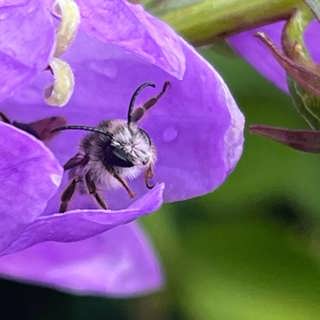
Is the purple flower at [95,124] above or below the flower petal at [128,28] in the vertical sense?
below

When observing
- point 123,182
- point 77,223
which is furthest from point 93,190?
point 77,223

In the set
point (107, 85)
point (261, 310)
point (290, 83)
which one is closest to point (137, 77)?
point (107, 85)

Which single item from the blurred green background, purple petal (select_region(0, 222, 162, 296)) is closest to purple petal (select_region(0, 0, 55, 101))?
purple petal (select_region(0, 222, 162, 296))

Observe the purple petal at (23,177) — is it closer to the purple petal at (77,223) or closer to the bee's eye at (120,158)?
the purple petal at (77,223)

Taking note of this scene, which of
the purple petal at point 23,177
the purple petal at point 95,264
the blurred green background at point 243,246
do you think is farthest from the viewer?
the blurred green background at point 243,246

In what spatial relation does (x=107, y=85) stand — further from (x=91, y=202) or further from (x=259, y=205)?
(x=259, y=205)

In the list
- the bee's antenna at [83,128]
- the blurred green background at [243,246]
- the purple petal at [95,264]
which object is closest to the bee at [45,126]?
the bee's antenna at [83,128]
